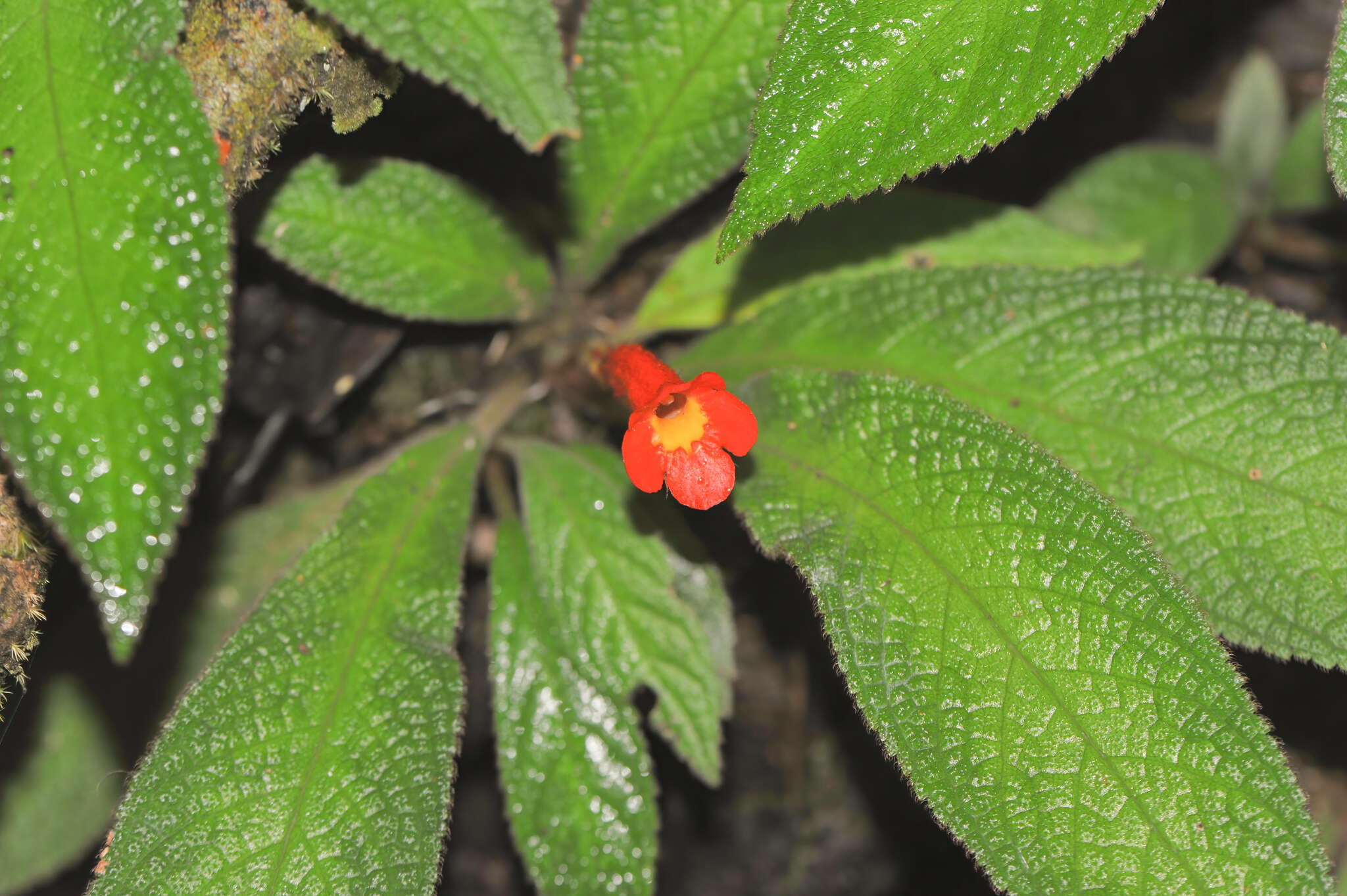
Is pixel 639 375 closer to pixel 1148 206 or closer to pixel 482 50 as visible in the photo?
pixel 482 50

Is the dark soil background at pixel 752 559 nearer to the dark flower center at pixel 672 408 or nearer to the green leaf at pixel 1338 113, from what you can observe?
the dark flower center at pixel 672 408

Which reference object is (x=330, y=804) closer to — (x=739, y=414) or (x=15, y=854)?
(x=739, y=414)

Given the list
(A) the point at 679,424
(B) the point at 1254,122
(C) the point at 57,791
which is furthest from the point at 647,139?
(C) the point at 57,791

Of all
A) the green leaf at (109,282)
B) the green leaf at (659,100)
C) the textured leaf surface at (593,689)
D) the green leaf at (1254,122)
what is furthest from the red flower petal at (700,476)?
the green leaf at (1254,122)

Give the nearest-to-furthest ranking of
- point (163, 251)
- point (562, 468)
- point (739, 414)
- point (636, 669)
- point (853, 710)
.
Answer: point (163, 251)
point (739, 414)
point (636, 669)
point (562, 468)
point (853, 710)

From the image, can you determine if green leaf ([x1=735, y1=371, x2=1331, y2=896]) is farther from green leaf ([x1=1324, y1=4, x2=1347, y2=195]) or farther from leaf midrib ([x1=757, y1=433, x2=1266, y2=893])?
green leaf ([x1=1324, y1=4, x2=1347, y2=195])

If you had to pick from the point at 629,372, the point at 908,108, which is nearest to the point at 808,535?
the point at 629,372

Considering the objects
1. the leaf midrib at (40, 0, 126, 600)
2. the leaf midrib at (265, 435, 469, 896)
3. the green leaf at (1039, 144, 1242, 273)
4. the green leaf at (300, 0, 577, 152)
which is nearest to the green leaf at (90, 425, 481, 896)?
the leaf midrib at (265, 435, 469, 896)
